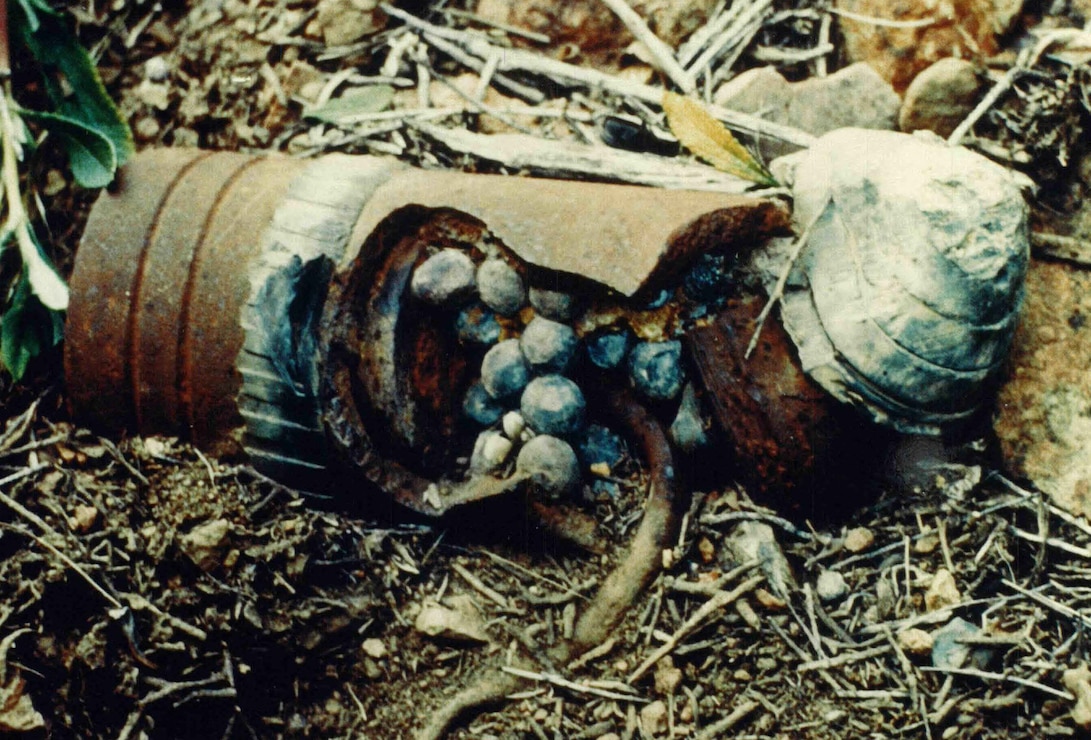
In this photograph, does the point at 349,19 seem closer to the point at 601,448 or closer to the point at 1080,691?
the point at 601,448

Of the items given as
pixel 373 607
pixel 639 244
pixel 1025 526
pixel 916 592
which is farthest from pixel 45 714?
pixel 1025 526

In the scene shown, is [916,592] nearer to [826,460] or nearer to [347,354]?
[826,460]

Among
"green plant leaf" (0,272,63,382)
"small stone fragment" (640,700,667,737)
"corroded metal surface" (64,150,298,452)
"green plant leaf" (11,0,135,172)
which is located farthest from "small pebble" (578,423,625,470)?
"green plant leaf" (11,0,135,172)

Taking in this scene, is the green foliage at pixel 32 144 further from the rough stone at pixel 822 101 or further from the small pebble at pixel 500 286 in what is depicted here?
the rough stone at pixel 822 101

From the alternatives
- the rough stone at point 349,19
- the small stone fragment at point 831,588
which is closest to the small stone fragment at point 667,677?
the small stone fragment at point 831,588

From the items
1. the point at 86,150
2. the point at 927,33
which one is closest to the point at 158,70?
the point at 86,150

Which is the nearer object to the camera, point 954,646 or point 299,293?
point 954,646
